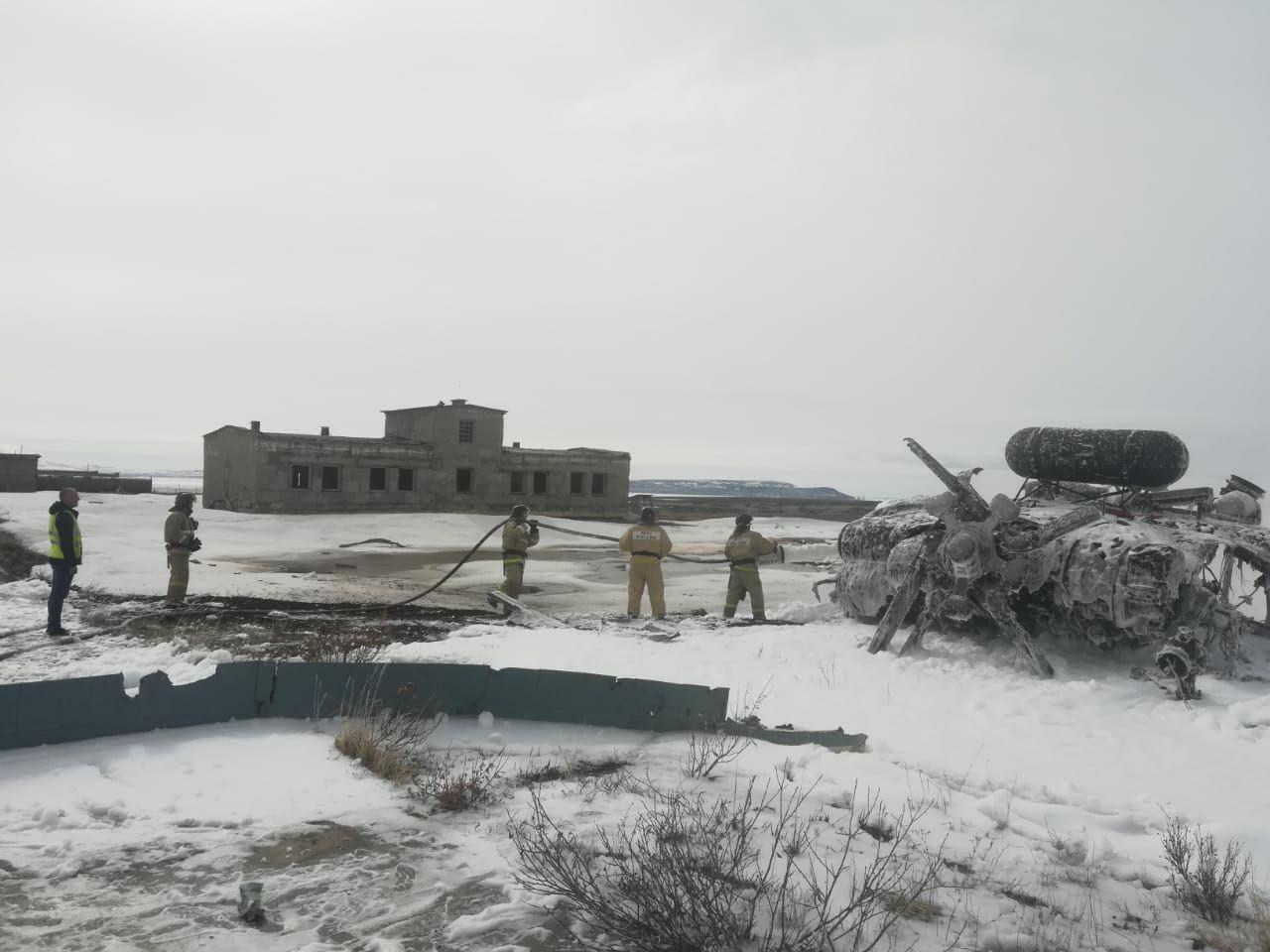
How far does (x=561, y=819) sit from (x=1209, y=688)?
21.2ft

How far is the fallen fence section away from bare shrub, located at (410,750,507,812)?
3.07 feet

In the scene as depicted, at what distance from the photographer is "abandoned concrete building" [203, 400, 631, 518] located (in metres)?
32.8

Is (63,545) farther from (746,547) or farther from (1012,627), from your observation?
(1012,627)

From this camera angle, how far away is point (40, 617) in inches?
467

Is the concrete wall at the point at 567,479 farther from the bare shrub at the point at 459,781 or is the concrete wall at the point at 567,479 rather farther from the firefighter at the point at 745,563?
the bare shrub at the point at 459,781

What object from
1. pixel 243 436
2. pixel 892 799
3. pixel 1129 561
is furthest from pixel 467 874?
pixel 243 436

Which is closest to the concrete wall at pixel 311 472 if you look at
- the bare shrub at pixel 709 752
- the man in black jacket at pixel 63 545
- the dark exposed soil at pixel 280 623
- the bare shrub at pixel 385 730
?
the dark exposed soil at pixel 280 623

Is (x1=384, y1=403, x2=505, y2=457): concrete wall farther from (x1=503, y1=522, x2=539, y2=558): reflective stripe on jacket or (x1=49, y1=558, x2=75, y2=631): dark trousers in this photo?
(x1=49, y1=558, x2=75, y2=631): dark trousers

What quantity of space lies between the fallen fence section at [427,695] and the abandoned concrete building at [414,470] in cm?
2760

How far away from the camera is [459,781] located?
5.24 meters

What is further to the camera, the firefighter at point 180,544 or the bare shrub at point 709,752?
the firefighter at point 180,544

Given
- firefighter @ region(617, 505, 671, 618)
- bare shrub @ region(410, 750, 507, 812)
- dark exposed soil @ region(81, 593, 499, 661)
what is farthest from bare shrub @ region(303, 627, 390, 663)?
firefighter @ region(617, 505, 671, 618)

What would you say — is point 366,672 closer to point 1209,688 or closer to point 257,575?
point 1209,688

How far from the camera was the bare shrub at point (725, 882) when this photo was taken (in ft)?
11.4
